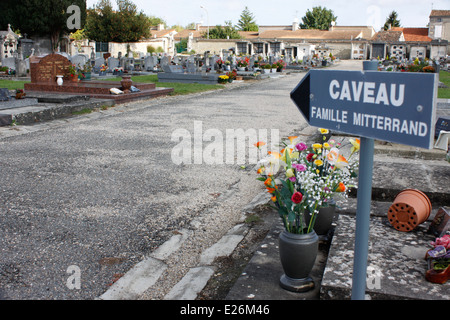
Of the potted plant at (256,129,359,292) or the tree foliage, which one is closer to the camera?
the potted plant at (256,129,359,292)

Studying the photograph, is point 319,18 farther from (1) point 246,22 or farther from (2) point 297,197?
(2) point 297,197

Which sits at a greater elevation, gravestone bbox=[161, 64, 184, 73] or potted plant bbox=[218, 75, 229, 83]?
gravestone bbox=[161, 64, 184, 73]

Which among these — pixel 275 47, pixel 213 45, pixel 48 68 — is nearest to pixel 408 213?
pixel 48 68

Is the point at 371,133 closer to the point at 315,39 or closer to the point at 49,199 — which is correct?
the point at 49,199

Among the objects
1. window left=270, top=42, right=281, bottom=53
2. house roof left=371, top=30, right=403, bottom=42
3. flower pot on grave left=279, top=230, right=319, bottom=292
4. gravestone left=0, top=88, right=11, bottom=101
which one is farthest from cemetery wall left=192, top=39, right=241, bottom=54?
flower pot on grave left=279, top=230, right=319, bottom=292

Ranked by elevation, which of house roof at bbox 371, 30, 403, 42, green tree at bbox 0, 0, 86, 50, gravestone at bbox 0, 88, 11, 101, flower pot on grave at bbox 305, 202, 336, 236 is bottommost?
flower pot on grave at bbox 305, 202, 336, 236

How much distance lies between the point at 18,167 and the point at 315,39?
272ft

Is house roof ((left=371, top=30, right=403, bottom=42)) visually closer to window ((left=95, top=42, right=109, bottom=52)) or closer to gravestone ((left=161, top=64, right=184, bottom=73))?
window ((left=95, top=42, right=109, bottom=52))

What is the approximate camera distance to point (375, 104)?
6.21 ft

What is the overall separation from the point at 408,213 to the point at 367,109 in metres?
1.86

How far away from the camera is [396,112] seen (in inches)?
71.0

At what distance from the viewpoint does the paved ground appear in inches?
131

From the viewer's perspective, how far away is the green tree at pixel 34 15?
3491cm

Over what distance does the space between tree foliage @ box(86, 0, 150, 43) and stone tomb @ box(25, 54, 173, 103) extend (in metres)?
31.3
